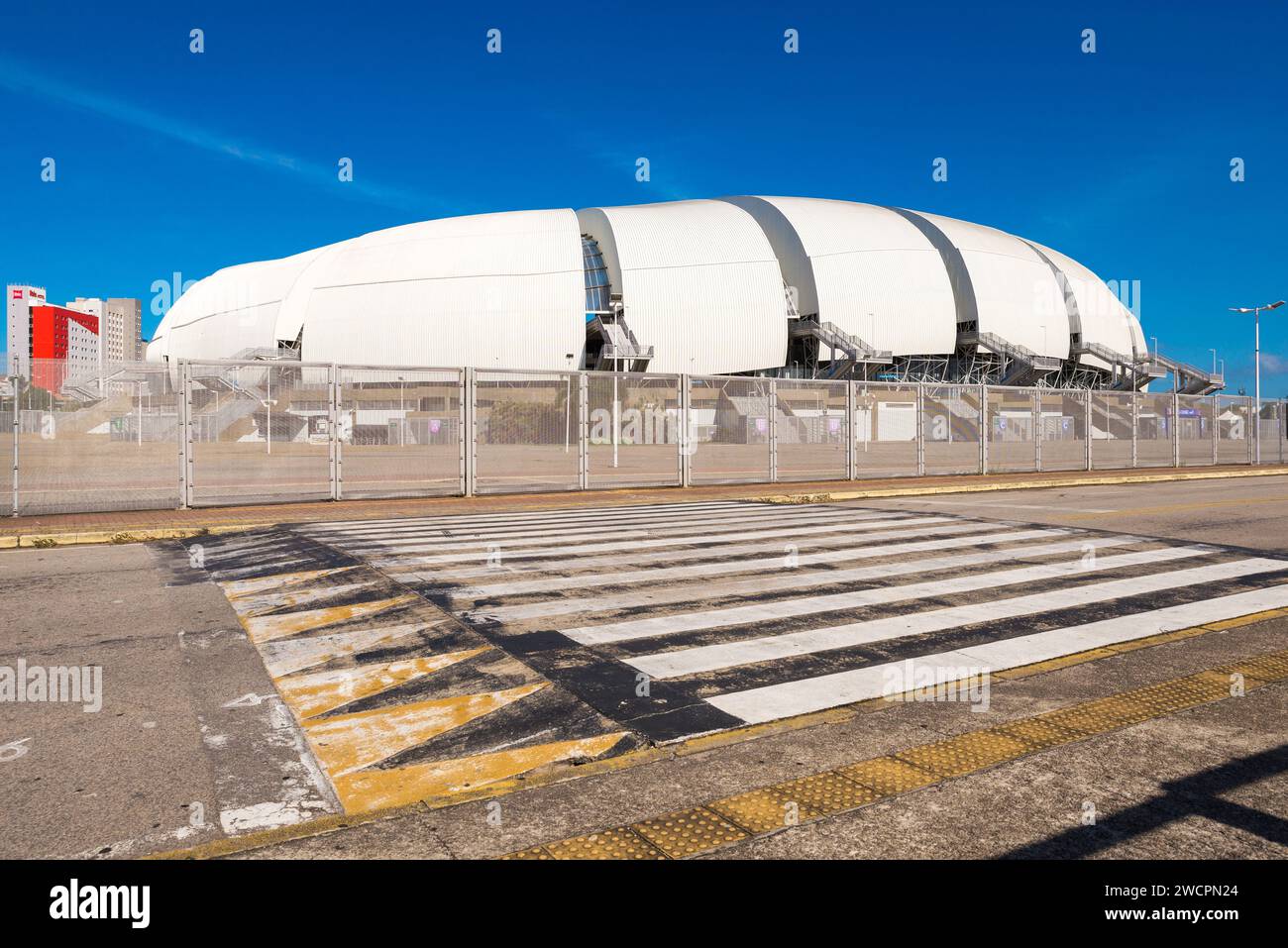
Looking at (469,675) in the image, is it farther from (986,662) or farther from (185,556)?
(185,556)

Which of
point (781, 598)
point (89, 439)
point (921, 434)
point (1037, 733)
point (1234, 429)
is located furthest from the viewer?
point (1234, 429)

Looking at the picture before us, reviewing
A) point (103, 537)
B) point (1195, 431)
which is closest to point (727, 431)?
point (103, 537)

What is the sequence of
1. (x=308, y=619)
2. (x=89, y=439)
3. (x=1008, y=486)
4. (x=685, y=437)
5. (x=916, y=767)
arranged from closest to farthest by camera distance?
(x=916, y=767) < (x=308, y=619) < (x=89, y=439) < (x=685, y=437) < (x=1008, y=486)

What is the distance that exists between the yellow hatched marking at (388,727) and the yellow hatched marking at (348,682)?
27 centimetres

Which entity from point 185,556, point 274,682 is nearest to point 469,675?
point 274,682

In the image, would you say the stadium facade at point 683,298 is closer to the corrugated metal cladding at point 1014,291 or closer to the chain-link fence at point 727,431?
the corrugated metal cladding at point 1014,291

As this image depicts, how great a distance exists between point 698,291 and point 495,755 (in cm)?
7264

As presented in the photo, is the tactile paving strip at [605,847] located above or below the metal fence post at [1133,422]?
below

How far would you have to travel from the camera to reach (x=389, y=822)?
3213 millimetres

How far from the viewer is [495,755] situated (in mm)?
3900

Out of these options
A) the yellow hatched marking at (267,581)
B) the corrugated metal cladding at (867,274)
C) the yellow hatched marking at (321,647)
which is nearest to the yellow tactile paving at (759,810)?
the yellow hatched marking at (321,647)

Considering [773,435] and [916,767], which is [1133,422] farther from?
[916,767]

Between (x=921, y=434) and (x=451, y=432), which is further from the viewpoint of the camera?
(x=921, y=434)

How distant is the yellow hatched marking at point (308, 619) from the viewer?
6180mm
